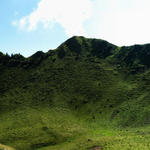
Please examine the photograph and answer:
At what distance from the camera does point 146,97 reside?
8031cm

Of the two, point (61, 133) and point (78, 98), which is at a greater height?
point (78, 98)

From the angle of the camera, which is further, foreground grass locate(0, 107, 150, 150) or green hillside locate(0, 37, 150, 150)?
green hillside locate(0, 37, 150, 150)

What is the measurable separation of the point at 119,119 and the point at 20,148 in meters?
41.1

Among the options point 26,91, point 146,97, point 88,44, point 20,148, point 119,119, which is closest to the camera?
point 20,148

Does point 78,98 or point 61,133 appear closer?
point 61,133

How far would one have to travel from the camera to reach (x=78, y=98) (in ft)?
306

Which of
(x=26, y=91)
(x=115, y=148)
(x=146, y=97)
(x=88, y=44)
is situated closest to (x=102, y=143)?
(x=115, y=148)

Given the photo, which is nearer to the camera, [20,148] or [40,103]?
Result: [20,148]

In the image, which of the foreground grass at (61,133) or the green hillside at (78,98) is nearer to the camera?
the foreground grass at (61,133)

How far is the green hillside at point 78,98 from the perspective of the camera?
6012 cm

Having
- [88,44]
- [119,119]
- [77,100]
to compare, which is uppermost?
[88,44]

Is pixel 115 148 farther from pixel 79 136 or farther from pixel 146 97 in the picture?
pixel 146 97

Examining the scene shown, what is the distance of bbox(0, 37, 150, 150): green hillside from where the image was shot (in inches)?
2367

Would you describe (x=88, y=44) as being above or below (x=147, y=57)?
above
